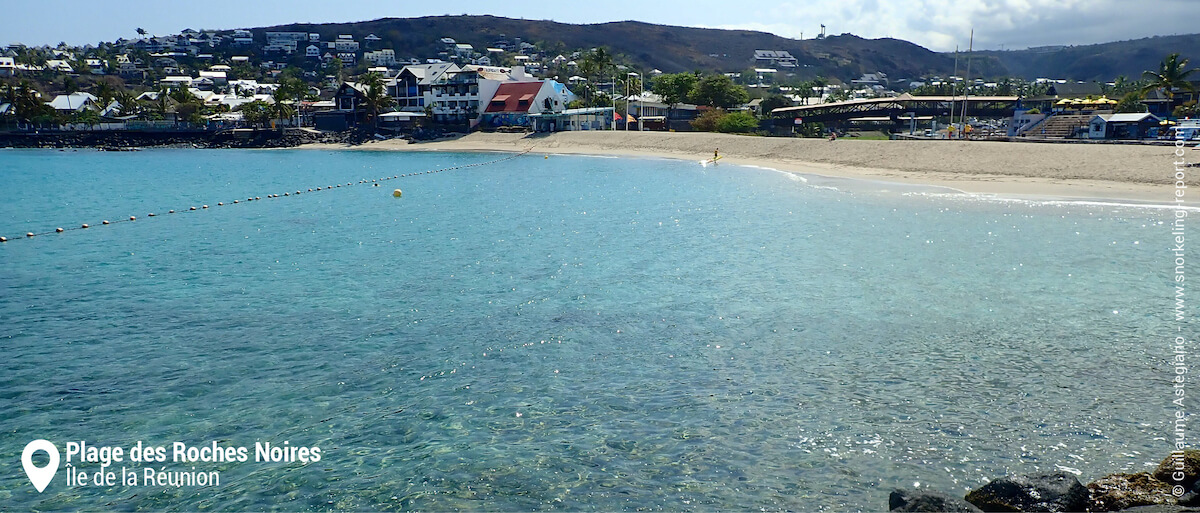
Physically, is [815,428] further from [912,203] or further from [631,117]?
[631,117]

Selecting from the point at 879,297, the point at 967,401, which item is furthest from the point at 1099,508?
the point at 879,297

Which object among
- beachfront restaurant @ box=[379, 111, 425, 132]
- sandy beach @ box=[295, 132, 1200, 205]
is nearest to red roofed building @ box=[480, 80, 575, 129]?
beachfront restaurant @ box=[379, 111, 425, 132]

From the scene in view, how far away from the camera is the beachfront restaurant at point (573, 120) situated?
3927 inches

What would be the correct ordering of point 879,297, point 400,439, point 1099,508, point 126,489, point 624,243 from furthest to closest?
1. point 624,243
2. point 879,297
3. point 400,439
4. point 126,489
5. point 1099,508

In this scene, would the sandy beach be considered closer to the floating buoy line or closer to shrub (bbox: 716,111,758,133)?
shrub (bbox: 716,111,758,133)

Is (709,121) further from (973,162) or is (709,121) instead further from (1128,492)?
(1128,492)

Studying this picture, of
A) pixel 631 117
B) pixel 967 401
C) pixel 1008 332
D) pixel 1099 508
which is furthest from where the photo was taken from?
pixel 631 117

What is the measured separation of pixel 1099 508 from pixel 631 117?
100 meters

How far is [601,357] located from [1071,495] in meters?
9.41

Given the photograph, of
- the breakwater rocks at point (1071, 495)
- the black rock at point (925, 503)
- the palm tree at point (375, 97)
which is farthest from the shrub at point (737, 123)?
the black rock at point (925, 503)

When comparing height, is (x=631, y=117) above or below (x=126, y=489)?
above

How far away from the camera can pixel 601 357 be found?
1686cm

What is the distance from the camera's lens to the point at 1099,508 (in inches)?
388

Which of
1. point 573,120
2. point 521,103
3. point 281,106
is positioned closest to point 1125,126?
point 573,120
